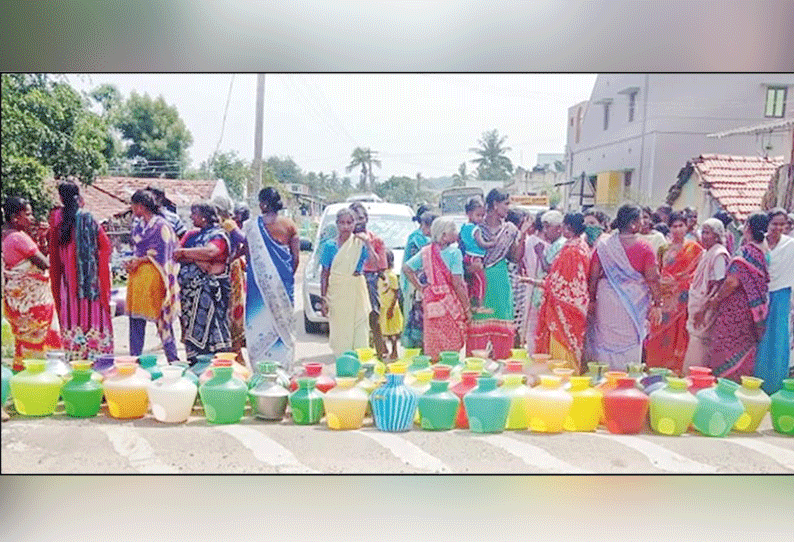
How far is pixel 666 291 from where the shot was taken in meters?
3.76

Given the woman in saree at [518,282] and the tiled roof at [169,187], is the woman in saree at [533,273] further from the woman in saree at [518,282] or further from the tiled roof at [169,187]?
the tiled roof at [169,187]

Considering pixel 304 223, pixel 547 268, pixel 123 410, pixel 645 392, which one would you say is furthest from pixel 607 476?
pixel 123 410

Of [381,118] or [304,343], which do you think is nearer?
[381,118]

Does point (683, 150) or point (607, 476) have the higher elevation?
point (683, 150)

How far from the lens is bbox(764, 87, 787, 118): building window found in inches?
141

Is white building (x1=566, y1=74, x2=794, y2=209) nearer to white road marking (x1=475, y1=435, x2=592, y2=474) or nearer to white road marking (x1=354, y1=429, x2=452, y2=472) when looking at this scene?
white road marking (x1=475, y1=435, x2=592, y2=474)

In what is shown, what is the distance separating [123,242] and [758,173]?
292 centimetres

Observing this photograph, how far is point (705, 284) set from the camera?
12.3 ft

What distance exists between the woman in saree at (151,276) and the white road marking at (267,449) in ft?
1.53

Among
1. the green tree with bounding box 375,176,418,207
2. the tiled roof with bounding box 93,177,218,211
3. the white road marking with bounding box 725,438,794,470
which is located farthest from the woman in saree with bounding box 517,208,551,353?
the tiled roof with bounding box 93,177,218,211

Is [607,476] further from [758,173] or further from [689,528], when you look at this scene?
[758,173]

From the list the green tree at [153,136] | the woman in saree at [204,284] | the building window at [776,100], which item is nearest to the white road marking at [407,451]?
the woman in saree at [204,284]

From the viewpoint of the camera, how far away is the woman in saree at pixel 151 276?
362 centimetres

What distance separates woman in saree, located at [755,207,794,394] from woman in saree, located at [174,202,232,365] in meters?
2.51
